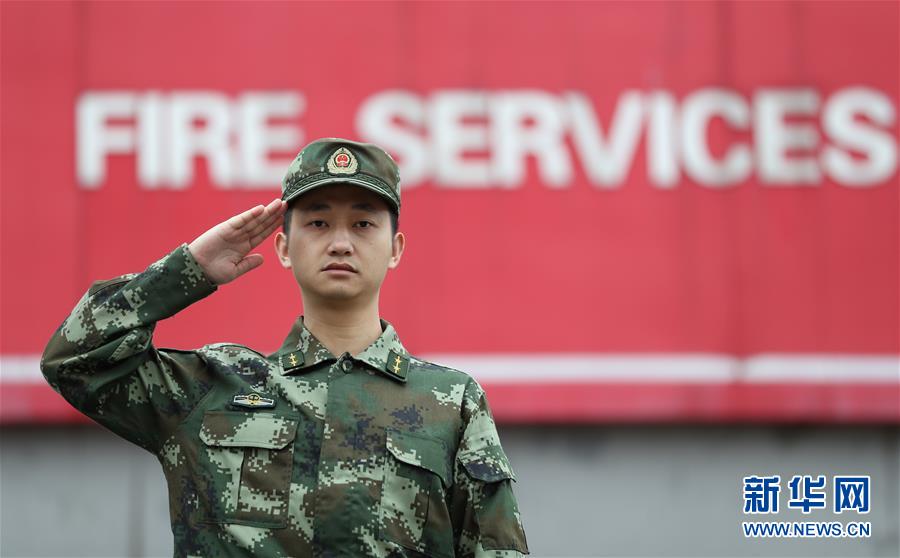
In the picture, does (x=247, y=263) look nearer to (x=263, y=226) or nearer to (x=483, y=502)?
(x=263, y=226)

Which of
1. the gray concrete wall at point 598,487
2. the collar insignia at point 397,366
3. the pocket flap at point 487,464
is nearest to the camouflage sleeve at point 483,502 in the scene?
the pocket flap at point 487,464

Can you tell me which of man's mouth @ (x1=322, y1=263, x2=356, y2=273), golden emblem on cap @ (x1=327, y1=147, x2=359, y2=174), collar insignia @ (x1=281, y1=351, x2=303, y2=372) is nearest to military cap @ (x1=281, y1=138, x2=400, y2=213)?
golden emblem on cap @ (x1=327, y1=147, x2=359, y2=174)

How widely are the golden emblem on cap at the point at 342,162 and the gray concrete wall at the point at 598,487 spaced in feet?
6.07

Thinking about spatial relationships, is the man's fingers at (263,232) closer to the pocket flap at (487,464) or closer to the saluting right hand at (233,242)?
the saluting right hand at (233,242)

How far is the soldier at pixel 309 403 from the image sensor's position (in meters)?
1.37

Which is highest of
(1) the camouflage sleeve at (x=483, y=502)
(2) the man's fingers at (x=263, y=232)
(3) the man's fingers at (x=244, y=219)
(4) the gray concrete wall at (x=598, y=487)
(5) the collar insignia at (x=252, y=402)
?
(3) the man's fingers at (x=244, y=219)

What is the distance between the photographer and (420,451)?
1404 millimetres

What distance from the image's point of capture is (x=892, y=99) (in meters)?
3.28

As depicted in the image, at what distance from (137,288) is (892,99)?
8.54ft

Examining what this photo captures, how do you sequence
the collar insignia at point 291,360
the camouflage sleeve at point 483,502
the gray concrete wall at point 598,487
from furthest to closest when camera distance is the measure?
the gray concrete wall at point 598,487 < the collar insignia at point 291,360 < the camouflage sleeve at point 483,502

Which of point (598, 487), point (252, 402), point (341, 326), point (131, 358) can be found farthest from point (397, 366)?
point (598, 487)

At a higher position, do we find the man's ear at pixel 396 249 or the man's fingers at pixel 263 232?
the man's fingers at pixel 263 232

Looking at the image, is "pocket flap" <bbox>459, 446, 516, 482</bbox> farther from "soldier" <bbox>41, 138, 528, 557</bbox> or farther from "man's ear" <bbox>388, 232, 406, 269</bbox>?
"man's ear" <bbox>388, 232, 406, 269</bbox>

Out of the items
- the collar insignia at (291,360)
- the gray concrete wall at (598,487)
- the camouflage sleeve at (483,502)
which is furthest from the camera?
the gray concrete wall at (598,487)
